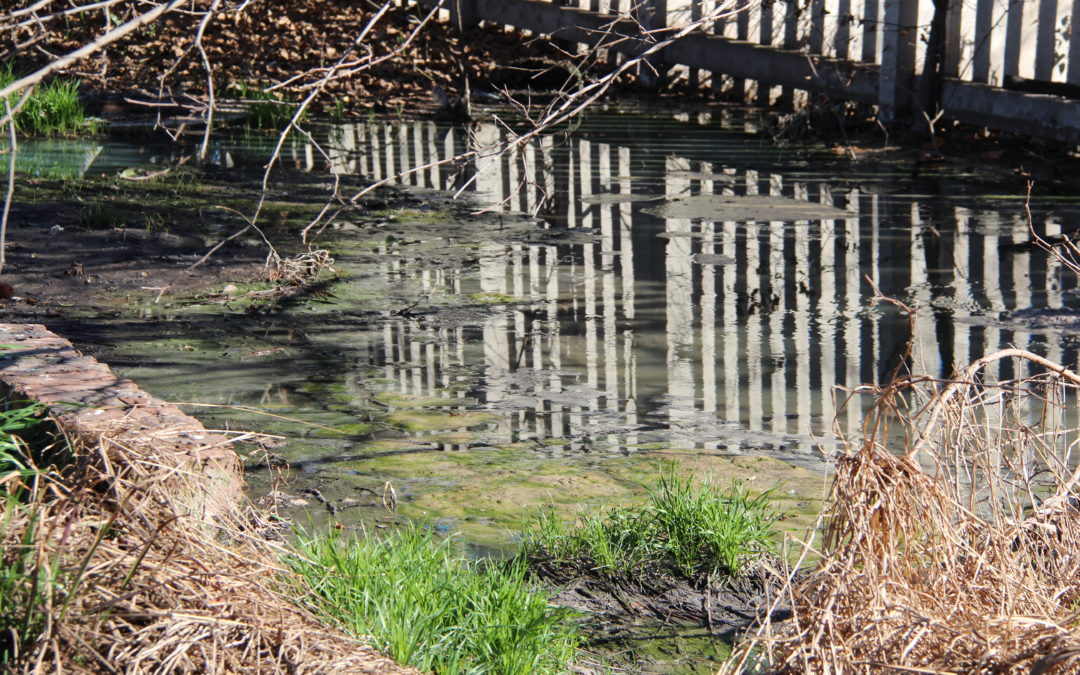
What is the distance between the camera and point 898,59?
10.6m

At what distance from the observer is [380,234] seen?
7.94 metres

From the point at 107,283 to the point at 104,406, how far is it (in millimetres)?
3082

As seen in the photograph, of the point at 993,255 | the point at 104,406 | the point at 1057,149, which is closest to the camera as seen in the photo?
the point at 104,406

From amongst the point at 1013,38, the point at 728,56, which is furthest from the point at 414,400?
the point at 728,56

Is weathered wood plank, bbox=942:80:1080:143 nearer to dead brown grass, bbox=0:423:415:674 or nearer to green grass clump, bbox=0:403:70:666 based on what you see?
dead brown grass, bbox=0:423:415:674

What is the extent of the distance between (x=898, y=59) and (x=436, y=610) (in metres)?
8.71

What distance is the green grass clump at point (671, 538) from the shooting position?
361 cm

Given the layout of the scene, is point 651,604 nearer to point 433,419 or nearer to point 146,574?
point 146,574

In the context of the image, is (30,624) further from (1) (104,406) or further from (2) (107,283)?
(2) (107,283)

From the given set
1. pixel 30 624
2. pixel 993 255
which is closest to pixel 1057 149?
pixel 993 255

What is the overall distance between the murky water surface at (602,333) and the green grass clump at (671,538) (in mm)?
220

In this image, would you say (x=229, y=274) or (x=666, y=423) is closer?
(x=666, y=423)

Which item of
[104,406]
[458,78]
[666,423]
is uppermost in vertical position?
[458,78]

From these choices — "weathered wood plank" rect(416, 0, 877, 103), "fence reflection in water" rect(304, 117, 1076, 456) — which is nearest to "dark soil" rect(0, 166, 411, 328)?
"fence reflection in water" rect(304, 117, 1076, 456)
